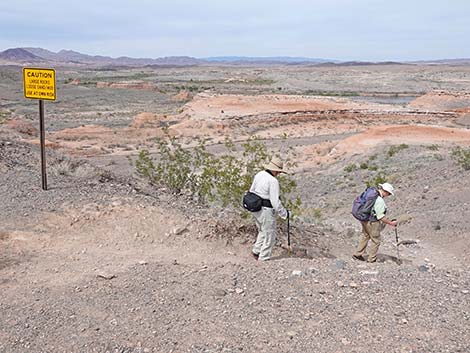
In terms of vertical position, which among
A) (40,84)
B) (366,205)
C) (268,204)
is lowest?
(366,205)

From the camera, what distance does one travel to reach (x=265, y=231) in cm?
630

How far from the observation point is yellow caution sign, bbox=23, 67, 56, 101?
26.7 ft

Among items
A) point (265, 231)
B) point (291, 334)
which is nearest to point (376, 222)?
point (265, 231)

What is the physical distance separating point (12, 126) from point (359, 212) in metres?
23.5

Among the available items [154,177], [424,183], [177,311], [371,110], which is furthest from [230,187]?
[371,110]

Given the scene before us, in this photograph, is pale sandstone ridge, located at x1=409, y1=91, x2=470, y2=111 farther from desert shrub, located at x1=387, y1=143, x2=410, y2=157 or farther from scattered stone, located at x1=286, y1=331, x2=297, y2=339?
scattered stone, located at x1=286, y1=331, x2=297, y2=339

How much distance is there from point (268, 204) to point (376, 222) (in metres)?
1.84

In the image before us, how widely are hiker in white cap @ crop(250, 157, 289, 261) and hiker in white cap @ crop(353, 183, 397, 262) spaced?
1485mm

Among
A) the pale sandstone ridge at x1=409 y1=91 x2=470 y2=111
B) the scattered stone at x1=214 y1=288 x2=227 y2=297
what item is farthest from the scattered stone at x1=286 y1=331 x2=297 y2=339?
the pale sandstone ridge at x1=409 y1=91 x2=470 y2=111

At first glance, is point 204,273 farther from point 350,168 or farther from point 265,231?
point 350,168

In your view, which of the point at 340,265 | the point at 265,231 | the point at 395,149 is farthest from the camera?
the point at 395,149

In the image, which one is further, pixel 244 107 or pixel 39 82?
pixel 244 107

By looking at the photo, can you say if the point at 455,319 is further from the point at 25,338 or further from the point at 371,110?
the point at 371,110

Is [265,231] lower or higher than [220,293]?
higher
